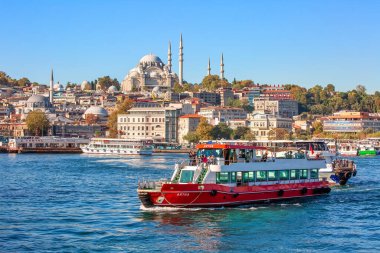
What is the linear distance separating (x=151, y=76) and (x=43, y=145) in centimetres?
6688

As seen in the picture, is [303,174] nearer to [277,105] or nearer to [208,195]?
[208,195]

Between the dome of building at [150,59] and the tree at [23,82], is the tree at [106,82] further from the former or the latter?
the tree at [23,82]

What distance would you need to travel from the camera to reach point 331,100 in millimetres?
135250

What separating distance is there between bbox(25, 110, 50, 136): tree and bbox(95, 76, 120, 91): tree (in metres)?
59.2

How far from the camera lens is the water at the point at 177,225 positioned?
1773 centimetres

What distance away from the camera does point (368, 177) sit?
38.2 meters

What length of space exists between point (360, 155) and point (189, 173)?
5654 centimetres

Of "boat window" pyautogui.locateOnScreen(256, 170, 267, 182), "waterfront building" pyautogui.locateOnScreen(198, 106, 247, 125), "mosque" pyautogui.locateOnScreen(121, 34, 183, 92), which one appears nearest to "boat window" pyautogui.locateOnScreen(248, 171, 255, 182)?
"boat window" pyautogui.locateOnScreen(256, 170, 267, 182)

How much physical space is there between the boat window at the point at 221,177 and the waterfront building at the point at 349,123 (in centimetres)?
8593

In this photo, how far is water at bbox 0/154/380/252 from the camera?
17734mm

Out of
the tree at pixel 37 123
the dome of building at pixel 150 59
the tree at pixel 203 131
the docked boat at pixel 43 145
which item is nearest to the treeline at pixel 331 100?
the dome of building at pixel 150 59

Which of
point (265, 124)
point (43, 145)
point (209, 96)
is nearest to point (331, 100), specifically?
point (209, 96)

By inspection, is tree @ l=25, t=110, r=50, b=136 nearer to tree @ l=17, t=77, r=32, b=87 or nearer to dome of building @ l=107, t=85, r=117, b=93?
dome of building @ l=107, t=85, r=117, b=93

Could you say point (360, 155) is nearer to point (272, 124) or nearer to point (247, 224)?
point (272, 124)
